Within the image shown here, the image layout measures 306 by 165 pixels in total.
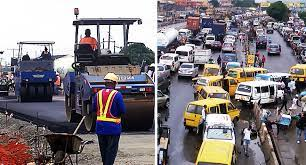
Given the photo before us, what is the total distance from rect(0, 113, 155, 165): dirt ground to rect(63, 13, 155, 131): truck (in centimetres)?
13

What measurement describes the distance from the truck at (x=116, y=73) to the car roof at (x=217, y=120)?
5736 millimetres

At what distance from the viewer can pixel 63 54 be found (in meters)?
5.38

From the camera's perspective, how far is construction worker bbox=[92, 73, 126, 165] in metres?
3.74

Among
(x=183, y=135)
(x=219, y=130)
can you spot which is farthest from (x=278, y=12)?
(x=219, y=130)

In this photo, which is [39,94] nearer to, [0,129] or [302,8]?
[0,129]

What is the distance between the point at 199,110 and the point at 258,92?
381cm

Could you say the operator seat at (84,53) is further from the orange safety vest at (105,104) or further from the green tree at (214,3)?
the green tree at (214,3)

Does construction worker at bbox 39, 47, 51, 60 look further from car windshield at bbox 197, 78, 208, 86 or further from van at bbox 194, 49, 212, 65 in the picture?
van at bbox 194, 49, 212, 65

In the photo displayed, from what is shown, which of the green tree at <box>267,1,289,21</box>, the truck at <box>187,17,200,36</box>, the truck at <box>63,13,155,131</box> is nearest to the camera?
the truck at <box>63,13,155,131</box>

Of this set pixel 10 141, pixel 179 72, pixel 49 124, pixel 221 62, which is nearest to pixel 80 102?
pixel 49 124

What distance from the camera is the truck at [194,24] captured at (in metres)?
31.6

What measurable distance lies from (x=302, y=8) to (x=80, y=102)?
7279 cm

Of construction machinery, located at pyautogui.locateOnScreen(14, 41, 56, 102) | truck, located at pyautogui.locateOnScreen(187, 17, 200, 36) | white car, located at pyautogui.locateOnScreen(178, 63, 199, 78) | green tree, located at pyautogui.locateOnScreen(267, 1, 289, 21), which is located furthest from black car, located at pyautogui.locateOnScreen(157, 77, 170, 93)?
green tree, located at pyautogui.locateOnScreen(267, 1, 289, 21)

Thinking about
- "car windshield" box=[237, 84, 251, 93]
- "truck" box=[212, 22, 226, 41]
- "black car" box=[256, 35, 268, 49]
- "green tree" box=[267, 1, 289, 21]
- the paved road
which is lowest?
the paved road
